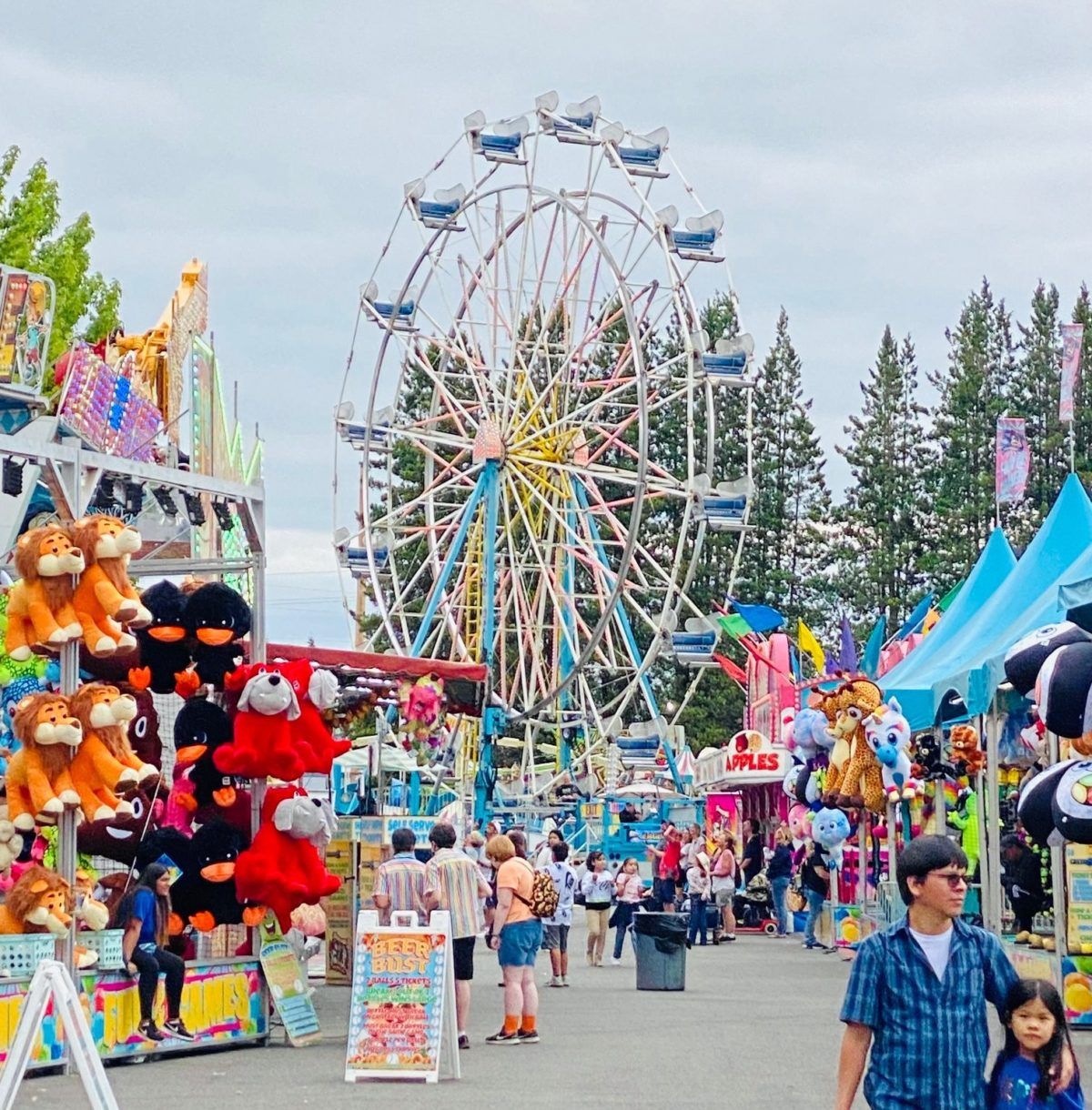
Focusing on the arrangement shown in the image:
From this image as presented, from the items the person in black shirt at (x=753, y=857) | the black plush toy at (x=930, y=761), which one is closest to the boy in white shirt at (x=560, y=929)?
the black plush toy at (x=930, y=761)

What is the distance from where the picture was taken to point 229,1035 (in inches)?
522

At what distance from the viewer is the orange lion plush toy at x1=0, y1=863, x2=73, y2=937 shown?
37.6ft

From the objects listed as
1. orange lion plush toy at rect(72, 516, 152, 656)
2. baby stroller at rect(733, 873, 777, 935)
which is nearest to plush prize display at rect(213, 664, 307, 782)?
orange lion plush toy at rect(72, 516, 152, 656)

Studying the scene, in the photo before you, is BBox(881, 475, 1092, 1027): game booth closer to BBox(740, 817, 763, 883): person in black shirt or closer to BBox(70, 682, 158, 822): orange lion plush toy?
BBox(70, 682, 158, 822): orange lion plush toy

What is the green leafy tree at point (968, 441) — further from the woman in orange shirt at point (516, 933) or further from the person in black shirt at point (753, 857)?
the woman in orange shirt at point (516, 933)

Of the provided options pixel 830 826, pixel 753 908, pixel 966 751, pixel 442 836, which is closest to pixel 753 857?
pixel 753 908

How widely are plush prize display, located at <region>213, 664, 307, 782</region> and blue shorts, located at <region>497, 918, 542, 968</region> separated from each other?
1722 millimetres

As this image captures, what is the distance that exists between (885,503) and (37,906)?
53.2 meters

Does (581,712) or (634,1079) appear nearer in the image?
(634,1079)

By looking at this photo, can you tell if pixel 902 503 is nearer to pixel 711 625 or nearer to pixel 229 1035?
pixel 711 625

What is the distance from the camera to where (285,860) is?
13.4 m

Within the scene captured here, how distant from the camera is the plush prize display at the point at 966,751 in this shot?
59.2 ft

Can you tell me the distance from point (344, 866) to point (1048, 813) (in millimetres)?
8196

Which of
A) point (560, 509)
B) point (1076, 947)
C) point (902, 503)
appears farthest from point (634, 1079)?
point (902, 503)
